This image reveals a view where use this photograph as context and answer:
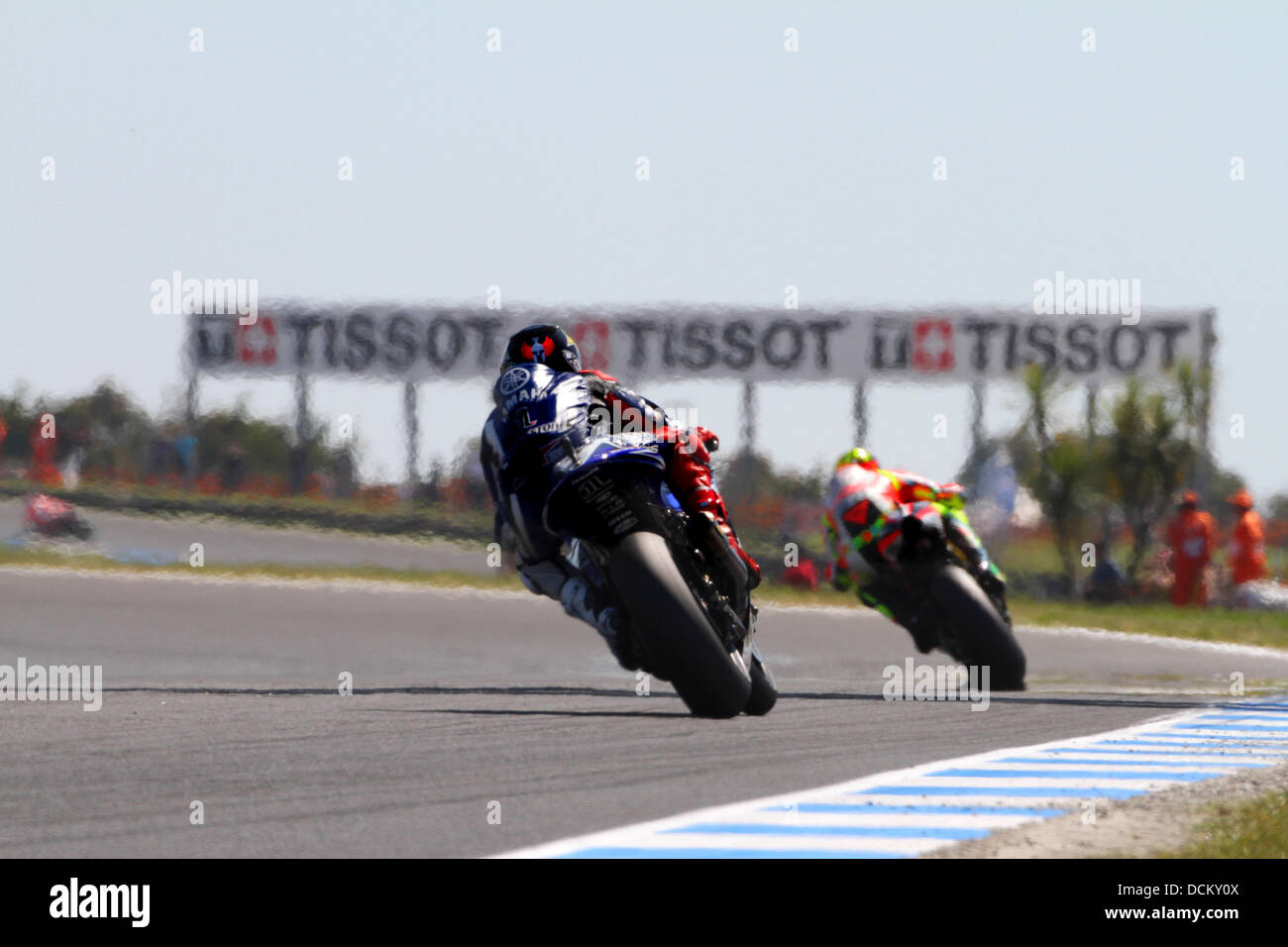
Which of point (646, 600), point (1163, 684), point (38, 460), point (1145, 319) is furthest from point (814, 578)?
point (646, 600)

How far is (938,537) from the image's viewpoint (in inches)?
445

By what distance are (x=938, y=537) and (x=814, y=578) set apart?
1164 cm

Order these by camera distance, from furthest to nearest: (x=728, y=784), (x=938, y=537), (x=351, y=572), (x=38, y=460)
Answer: (x=38, y=460) < (x=351, y=572) < (x=938, y=537) < (x=728, y=784)

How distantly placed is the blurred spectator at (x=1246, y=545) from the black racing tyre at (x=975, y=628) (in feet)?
33.7

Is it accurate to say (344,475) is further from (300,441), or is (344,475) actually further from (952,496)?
(952,496)

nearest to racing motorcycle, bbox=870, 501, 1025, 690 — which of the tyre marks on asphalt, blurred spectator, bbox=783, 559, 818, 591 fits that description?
the tyre marks on asphalt

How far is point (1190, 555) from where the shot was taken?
22.1 metres

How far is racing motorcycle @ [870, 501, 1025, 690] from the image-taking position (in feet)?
36.0

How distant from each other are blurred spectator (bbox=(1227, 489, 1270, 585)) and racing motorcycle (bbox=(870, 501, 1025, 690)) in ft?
32.5

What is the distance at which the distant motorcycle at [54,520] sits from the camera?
919 inches

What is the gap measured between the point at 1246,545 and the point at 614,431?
14.4m

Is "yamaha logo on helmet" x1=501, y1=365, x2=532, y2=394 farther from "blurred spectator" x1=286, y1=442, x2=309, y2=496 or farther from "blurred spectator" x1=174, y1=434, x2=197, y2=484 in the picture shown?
"blurred spectator" x1=174, y1=434, x2=197, y2=484

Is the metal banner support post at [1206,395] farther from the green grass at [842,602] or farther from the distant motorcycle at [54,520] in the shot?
the distant motorcycle at [54,520]
